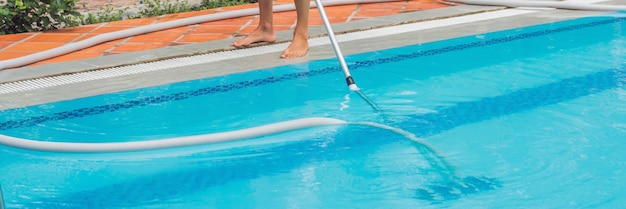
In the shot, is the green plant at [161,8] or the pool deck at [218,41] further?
the green plant at [161,8]

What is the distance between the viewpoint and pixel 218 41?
5773 millimetres

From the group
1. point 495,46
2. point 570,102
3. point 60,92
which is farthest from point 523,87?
point 60,92

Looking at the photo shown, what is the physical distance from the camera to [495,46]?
5.55 metres

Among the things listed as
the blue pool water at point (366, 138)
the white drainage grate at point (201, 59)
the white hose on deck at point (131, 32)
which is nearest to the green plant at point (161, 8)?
the white hose on deck at point (131, 32)

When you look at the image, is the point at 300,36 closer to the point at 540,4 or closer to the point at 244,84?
the point at 244,84

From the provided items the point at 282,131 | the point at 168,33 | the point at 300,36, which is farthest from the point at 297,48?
the point at 282,131

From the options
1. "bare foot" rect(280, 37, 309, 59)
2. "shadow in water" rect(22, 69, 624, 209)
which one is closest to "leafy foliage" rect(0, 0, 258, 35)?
"bare foot" rect(280, 37, 309, 59)

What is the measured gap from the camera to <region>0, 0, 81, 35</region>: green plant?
6.23 m

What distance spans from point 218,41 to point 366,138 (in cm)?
218

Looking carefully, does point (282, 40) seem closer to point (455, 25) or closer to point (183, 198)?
point (455, 25)

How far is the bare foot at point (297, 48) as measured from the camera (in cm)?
525

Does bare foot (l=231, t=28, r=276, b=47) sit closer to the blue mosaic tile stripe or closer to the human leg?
the human leg

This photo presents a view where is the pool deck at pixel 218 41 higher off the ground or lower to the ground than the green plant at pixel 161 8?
higher

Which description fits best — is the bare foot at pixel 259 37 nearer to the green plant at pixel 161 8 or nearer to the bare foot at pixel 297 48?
the bare foot at pixel 297 48
